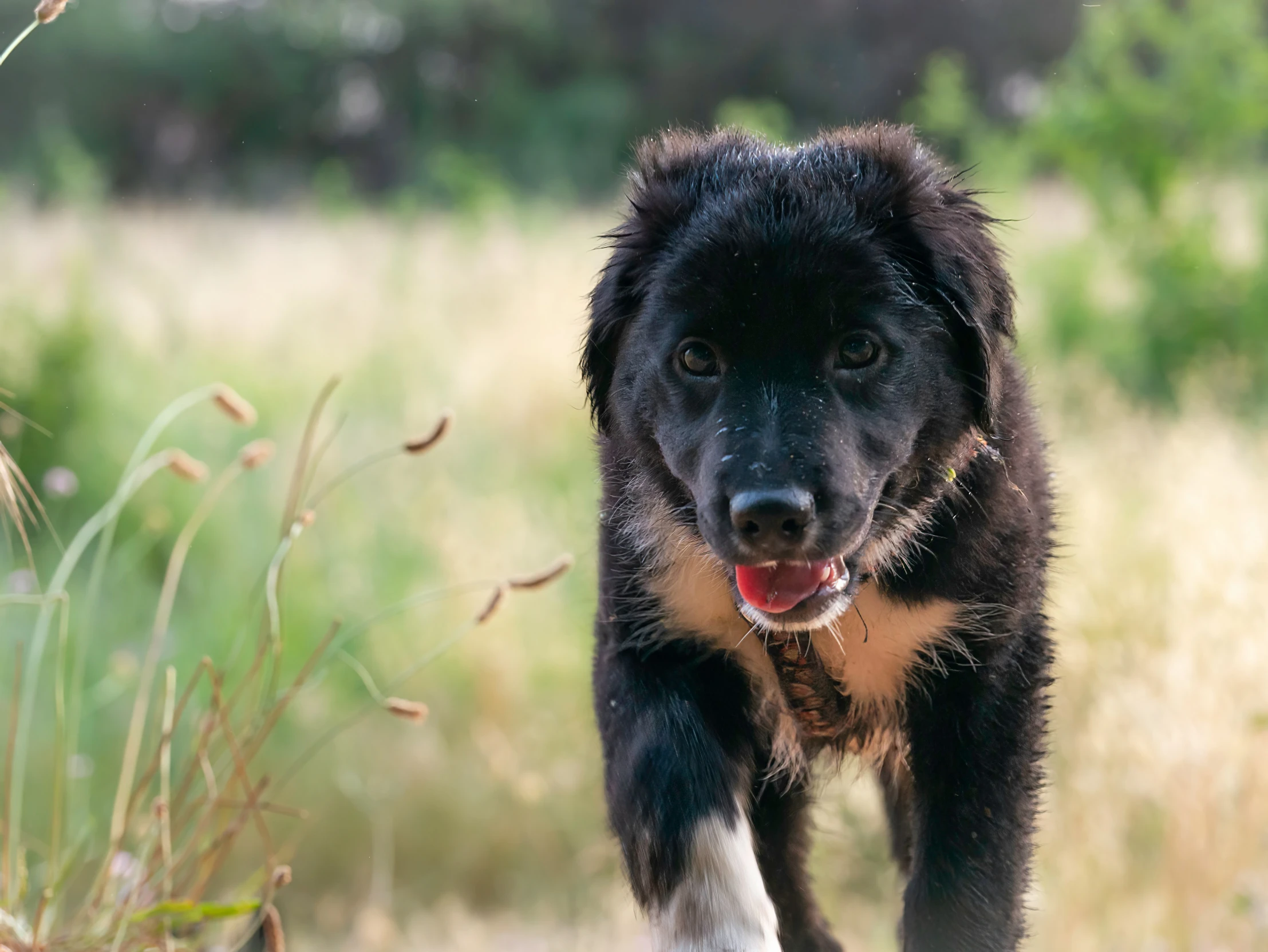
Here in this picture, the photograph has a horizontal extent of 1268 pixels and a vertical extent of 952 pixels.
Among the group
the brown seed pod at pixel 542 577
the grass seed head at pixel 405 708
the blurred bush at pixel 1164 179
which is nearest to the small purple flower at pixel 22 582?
the grass seed head at pixel 405 708

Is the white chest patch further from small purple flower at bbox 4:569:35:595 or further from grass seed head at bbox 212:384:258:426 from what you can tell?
small purple flower at bbox 4:569:35:595

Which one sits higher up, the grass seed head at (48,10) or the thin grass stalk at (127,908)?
the grass seed head at (48,10)

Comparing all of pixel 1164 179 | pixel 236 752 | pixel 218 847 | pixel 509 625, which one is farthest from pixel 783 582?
pixel 1164 179

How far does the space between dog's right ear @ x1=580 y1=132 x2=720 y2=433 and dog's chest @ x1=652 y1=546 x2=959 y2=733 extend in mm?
444

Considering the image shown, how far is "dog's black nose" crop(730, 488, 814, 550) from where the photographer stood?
2.26 metres

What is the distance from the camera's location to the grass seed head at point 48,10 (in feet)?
7.19

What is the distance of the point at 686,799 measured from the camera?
8.32 ft

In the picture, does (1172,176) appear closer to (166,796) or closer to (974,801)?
(974,801)

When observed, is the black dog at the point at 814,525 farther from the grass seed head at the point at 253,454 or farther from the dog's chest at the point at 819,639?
the grass seed head at the point at 253,454

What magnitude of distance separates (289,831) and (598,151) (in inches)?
435

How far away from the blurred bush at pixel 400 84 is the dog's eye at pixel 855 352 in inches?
384

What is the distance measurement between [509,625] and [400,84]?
37.7 ft

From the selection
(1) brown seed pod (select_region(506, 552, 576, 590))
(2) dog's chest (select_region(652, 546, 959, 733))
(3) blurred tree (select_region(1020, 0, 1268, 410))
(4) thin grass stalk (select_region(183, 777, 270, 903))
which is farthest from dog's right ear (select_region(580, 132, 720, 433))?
(3) blurred tree (select_region(1020, 0, 1268, 410))

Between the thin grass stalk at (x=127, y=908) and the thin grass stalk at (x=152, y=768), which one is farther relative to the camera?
the thin grass stalk at (x=152, y=768)
